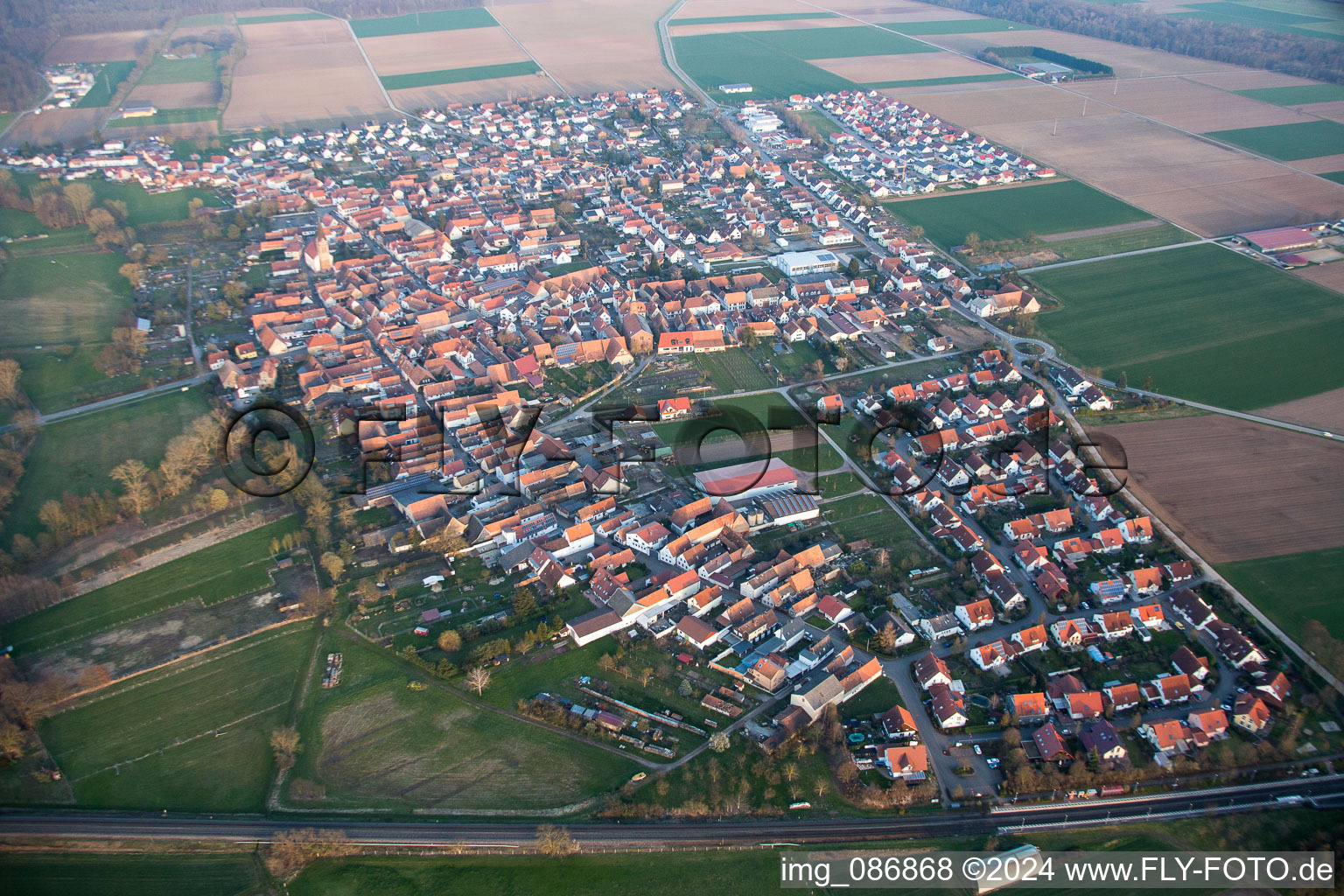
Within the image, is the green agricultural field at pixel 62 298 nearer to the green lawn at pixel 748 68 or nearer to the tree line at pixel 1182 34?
the green lawn at pixel 748 68

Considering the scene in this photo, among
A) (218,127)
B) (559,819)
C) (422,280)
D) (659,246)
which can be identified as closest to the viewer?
(559,819)

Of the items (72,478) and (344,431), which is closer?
(72,478)

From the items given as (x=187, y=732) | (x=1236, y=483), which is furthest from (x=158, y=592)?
(x=1236, y=483)

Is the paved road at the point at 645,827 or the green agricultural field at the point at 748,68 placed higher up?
the green agricultural field at the point at 748,68

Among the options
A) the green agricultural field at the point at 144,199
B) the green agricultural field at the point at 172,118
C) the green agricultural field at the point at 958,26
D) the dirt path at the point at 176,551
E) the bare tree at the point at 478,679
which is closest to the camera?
the bare tree at the point at 478,679

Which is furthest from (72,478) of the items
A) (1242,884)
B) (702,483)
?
(1242,884)

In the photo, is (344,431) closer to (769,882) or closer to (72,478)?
(72,478)

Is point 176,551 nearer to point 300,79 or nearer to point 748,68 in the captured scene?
point 300,79

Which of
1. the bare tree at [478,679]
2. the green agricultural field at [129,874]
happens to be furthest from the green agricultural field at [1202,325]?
the green agricultural field at [129,874]

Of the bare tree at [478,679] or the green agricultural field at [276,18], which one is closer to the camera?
the bare tree at [478,679]
